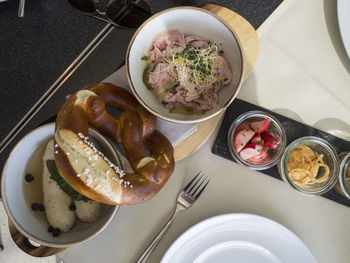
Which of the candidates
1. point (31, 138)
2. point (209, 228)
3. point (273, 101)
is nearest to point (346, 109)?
point (273, 101)

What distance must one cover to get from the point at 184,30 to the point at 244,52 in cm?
13

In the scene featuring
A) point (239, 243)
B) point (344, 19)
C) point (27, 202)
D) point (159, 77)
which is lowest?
point (27, 202)

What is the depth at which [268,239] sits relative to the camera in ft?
1.92

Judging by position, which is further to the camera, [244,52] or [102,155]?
[244,52]

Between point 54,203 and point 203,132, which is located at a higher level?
point 203,132

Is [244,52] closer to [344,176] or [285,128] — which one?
[285,128]

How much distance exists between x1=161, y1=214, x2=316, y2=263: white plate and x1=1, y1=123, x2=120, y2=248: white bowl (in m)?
0.16

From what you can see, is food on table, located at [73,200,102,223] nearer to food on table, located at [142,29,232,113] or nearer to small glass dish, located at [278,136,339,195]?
food on table, located at [142,29,232,113]

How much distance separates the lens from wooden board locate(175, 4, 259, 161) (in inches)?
23.7

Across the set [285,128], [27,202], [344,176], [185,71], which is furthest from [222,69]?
[27,202]

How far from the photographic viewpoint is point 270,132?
600mm

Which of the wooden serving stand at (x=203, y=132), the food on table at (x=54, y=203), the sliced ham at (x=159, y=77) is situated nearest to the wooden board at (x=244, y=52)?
the wooden serving stand at (x=203, y=132)

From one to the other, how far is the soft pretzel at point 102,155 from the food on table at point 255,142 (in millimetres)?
136

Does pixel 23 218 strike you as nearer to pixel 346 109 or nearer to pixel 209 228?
pixel 209 228
